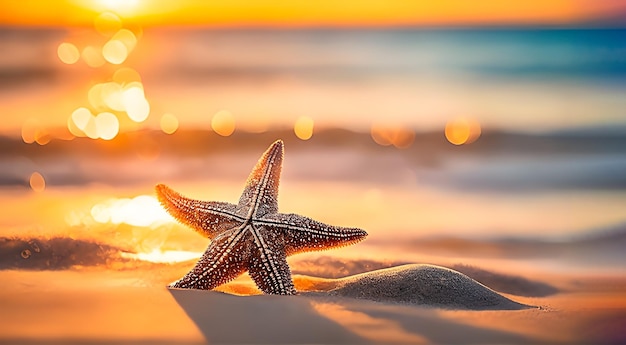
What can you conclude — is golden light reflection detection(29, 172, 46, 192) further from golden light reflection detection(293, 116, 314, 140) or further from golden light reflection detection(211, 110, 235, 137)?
golden light reflection detection(293, 116, 314, 140)

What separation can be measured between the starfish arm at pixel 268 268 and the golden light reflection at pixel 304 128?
434 cm

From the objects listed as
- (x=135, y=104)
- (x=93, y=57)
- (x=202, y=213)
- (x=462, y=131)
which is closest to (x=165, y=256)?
(x=202, y=213)

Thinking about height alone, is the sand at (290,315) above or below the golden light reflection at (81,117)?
below

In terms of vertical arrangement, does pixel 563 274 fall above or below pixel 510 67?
below

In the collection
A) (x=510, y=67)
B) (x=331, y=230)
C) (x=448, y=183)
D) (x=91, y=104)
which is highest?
(x=510, y=67)

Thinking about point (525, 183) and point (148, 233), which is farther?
point (525, 183)

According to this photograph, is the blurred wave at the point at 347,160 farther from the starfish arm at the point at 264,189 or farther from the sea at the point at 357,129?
the starfish arm at the point at 264,189

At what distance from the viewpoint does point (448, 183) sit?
5797mm

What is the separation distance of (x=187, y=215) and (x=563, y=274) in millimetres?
2287

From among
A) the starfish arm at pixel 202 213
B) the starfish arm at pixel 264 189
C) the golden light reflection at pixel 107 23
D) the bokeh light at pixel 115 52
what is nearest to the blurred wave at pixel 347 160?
the golden light reflection at pixel 107 23

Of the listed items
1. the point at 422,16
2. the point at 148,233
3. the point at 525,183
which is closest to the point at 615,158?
the point at 525,183

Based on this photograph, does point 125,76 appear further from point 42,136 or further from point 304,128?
point 304,128

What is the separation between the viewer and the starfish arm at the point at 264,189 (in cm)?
320

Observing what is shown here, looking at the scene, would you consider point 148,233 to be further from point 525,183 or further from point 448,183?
point 525,183
